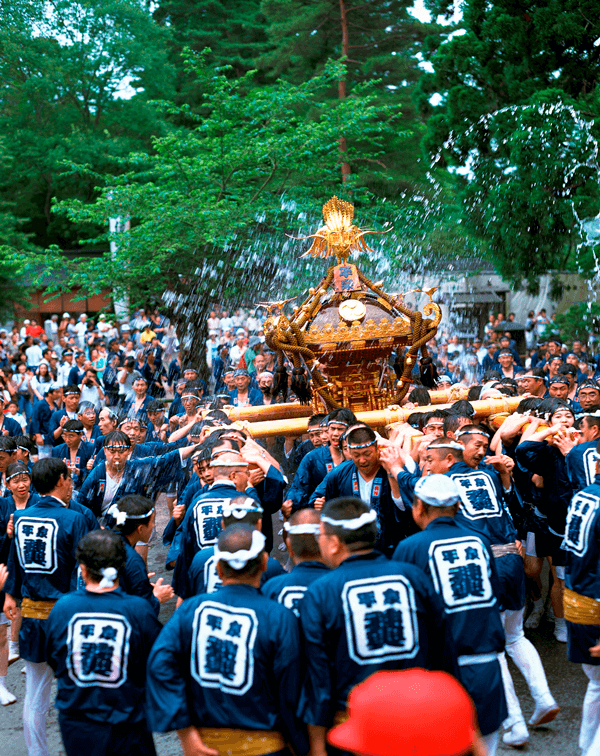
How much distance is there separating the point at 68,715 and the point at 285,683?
853mm

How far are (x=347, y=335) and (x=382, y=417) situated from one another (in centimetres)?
80

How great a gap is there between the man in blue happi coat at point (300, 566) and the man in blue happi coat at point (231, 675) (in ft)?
0.69

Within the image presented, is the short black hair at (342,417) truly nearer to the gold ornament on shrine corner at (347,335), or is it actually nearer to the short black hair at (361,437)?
the short black hair at (361,437)

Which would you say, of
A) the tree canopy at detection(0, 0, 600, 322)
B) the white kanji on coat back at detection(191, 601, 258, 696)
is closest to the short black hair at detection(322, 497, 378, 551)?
the white kanji on coat back at detection(191, 601, 258, 696)

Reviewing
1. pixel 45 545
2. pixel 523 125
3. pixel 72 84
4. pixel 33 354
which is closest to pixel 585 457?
pixel 45 545

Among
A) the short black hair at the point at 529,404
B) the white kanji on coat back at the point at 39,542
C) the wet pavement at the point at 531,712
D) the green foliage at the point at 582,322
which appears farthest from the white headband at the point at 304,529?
the green foliage at the point at 582,322

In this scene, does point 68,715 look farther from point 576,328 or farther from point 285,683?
point 576,328

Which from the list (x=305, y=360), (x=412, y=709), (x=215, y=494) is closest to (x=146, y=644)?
(x=215, y=494)

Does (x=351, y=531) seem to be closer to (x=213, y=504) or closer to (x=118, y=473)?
(x=213, y=504)

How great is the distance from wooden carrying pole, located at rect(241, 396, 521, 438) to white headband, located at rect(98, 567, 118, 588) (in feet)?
10.1

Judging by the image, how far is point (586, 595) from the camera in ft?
10.7

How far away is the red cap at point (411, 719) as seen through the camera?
1398 millimetres

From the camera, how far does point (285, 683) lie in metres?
2.34

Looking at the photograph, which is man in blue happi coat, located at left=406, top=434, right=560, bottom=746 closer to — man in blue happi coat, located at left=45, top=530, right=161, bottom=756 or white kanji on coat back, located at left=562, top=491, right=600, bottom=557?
white kanji on coat back, located at left=562, top=491, right=600, bottom=557
